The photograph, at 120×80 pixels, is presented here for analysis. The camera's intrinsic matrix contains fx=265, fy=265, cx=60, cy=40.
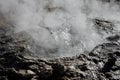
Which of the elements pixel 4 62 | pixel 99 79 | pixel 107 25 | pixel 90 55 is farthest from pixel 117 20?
pixel 4 62

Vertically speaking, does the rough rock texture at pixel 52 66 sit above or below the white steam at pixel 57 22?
below

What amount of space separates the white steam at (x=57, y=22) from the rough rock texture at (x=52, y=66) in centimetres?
49

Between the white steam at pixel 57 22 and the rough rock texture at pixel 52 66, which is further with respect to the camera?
the white steam at pixel 57 22

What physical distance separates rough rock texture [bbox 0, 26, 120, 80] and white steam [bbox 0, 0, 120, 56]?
0.49 metres

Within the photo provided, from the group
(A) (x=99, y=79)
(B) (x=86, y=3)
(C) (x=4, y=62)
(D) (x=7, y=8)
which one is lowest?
(A) (x=99, y=79)

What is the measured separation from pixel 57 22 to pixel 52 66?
2640 mm

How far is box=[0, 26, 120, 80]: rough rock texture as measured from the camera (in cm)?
802

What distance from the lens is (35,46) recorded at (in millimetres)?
8977

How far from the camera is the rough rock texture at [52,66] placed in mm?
8016

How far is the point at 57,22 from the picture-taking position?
1045 centimetres

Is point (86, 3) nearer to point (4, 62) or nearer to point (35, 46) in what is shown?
point (35, 46)

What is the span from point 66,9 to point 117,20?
2281mm

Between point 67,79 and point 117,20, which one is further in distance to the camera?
point 117,20

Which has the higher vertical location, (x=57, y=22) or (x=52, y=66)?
(x=57, y=22)
